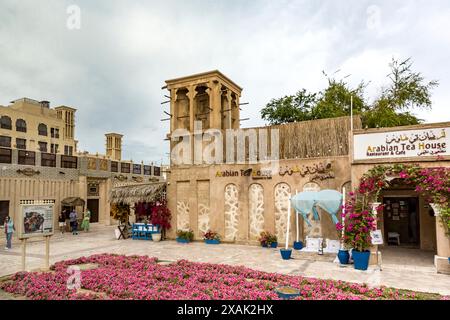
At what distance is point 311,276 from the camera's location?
1087 centimetres

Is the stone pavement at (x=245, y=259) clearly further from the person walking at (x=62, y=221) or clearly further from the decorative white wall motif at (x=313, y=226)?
the person walking at (x=62, y=221)

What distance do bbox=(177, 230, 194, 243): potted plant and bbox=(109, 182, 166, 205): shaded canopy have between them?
305 cm

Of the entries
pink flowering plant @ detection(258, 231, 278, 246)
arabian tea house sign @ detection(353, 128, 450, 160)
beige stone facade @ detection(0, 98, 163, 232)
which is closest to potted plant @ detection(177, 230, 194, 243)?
pink flowering plant @ detection(258, 231, 278, 246)

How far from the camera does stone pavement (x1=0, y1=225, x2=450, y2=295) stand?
409 inches

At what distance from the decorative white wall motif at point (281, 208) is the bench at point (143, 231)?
7.86 meters

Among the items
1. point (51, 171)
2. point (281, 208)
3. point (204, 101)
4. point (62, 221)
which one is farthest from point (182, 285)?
point (51, 171)

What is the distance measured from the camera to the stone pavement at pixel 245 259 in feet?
34.1

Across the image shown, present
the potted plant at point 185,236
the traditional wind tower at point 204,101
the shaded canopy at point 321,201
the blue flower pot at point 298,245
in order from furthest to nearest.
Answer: the traditional wind tower at point 204,101 → the potted plant at point 185,236 → the blue flower pot at point 298,245 → the shaded canopy at point 321,201

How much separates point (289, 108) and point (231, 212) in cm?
1529

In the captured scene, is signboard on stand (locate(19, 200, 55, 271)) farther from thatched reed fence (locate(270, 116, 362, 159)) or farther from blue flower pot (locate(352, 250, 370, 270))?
thatched reed fence (locate(270, 116, 362, 159))

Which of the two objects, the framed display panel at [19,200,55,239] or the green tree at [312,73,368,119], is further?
the green tree at [312,73,368,119]

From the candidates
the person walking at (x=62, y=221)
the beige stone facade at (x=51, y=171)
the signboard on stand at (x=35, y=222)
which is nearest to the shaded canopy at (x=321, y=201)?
the signboard on stand at (x=35, y=222)
